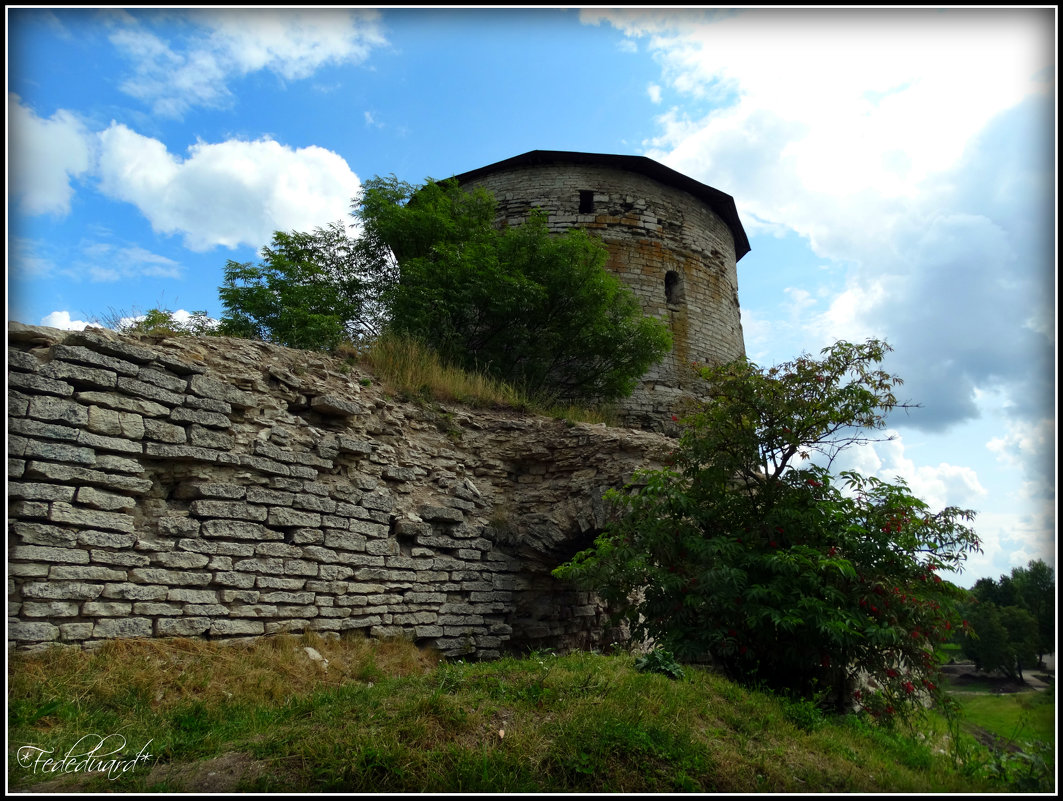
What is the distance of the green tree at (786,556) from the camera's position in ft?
17.2

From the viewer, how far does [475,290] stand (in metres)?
11.2

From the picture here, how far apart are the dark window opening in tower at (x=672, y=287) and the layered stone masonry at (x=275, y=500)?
26.9 feet

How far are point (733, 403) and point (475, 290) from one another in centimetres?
608

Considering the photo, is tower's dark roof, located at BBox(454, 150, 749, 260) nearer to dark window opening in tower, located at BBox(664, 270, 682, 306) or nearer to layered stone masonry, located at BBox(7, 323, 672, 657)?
dark window opening in tower, located at BBox(664, 270, 682, 306)

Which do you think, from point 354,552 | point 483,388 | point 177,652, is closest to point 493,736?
point 177,652

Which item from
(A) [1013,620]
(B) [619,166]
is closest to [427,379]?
(A) [1013,620]

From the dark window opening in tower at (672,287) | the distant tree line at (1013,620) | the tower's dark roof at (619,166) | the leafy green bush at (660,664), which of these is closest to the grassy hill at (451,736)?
the leafy green bush at (660,664)

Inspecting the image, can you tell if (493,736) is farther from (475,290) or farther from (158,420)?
(475,290)

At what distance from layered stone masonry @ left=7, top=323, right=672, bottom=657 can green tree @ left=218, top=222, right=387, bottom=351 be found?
12.5ft

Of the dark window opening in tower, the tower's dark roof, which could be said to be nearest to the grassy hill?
the dark window opening in tower

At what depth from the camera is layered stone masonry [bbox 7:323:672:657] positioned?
4.75 metres

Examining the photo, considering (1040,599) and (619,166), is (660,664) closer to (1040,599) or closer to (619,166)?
(1040,599)

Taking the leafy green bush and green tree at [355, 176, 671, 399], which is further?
green tree at [355, 176, 671, 399]

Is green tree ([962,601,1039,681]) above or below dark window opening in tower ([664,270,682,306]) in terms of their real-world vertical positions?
below
